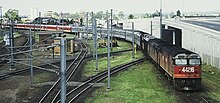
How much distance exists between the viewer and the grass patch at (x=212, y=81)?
27719 mm

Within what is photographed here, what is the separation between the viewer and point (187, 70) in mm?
27875

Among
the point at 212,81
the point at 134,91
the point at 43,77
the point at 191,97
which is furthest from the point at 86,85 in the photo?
the point at 212,81

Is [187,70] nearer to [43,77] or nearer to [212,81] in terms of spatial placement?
[212,81]

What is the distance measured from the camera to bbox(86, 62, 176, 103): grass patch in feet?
85.5

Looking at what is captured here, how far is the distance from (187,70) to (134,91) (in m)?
4.66

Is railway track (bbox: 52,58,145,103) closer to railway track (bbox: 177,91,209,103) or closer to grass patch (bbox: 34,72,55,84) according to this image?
grass patch (bbox: 34,72,55,84)

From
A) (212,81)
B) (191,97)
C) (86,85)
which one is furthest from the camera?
(212,81)

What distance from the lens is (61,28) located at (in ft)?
343

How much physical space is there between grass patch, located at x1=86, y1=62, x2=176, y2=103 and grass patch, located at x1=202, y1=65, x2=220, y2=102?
3.46 meters

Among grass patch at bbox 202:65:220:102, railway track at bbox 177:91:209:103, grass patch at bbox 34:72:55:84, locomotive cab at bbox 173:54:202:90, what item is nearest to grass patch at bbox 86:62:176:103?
railway track at bbox 177:91:209:103

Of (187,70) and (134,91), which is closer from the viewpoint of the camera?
(187,70)

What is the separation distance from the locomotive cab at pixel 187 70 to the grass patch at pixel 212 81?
1.59 meters

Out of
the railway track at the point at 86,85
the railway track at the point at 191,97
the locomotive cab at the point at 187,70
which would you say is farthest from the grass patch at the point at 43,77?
the railway track at the point at 191,97

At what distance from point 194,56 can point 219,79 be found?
758cm
